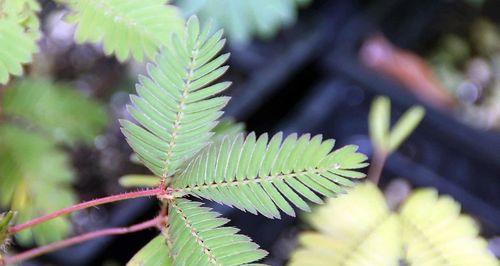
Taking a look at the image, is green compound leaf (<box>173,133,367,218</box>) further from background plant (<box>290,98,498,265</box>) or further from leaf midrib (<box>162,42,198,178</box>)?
background plant (<box>290,98,498,265</box>)

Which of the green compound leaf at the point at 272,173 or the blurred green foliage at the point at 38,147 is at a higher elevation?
the blurred green foliage at the point at 38,147

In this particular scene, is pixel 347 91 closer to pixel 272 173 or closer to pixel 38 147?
pixel 38 147

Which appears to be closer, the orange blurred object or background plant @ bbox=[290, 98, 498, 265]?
background plant @ bbox=[290, 98, 498, 265]

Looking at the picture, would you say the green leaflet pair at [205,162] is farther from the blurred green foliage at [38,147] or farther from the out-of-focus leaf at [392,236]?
the blurred green foliage at [38,147]

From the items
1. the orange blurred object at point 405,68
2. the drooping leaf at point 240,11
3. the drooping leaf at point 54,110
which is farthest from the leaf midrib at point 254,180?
the orange blurred object at point 405,68

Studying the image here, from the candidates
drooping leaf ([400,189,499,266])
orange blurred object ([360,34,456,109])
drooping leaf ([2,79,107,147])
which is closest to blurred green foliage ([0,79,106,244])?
drooping leaf ([2,79,107,147])

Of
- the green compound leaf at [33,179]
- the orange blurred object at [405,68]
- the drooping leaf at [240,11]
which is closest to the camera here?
the green compound leaf at [33,179]

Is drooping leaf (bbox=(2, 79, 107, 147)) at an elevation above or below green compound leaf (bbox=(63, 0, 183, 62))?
above
